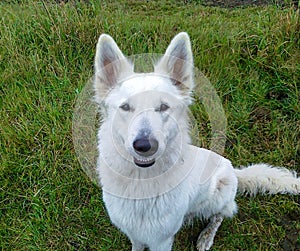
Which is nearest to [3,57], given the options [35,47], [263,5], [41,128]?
[35,47]

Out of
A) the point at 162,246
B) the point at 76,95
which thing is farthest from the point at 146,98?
the point at 76,95

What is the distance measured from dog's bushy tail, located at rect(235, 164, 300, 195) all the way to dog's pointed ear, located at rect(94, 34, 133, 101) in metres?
1.36

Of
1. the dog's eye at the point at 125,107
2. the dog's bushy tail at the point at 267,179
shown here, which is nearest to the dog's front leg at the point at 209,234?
the dog's bushy tail at the point at 267,179

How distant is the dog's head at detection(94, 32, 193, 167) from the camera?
6.70 ft

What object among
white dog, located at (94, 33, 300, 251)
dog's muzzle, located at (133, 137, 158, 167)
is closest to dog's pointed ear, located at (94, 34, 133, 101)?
white dog, located at (94, 33, 300, 251)

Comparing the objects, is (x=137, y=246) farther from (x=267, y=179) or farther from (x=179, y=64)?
(x=179, y=64)

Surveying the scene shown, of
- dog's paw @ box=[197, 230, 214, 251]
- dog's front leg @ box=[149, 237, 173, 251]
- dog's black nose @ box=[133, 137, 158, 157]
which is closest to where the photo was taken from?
dog's black nose @ box=[133, 137, 158, 157]

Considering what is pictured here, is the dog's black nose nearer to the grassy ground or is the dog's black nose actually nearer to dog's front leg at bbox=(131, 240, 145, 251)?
dog's front leg at bbox=(131, 240, 145, 251)

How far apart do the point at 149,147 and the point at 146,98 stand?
25 centimetres

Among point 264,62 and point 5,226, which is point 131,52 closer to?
point 264,62

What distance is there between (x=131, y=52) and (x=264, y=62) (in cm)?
129

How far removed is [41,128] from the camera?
3529 millimetres

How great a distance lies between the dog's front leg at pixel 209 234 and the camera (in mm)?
3045

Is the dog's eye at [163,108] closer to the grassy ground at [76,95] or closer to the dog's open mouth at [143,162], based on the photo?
the dog's open mouth at [143,162]
